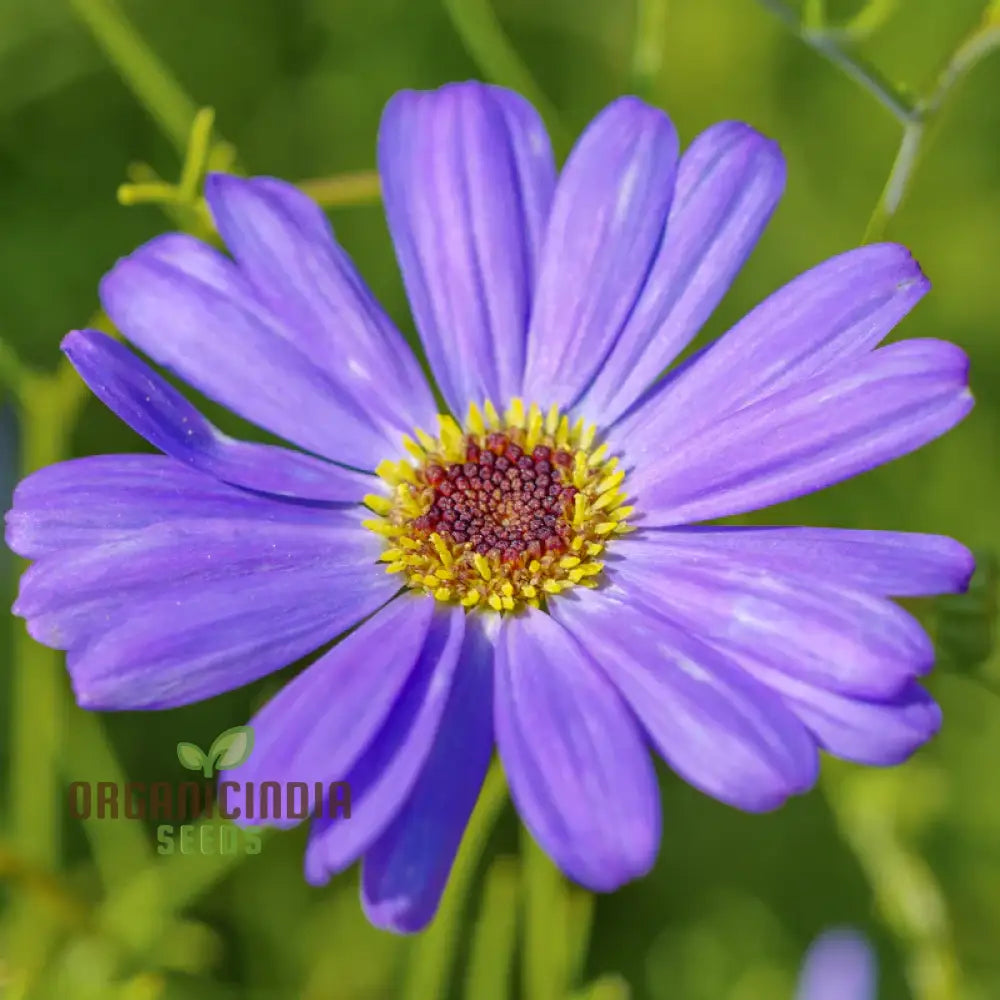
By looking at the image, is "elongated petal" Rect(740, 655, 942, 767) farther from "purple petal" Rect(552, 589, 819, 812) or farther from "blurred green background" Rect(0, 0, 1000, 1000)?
"blurred green background" Rect(0, 0, 1000, 1000)

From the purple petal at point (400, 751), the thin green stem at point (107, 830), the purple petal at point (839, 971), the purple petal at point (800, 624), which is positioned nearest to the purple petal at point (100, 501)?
the purple petal at point (400, 751)

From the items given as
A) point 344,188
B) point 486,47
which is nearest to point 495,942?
point 344,188

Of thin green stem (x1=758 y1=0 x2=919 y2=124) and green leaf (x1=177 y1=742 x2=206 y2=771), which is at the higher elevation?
thin green stem (x1=758 y1=0 x2=919 y2=124)

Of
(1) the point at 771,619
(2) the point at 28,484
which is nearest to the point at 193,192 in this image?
(2) the point at 28,484

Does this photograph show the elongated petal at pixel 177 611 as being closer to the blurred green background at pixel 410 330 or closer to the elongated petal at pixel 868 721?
Answer: the blurred green background at pixel 410 330

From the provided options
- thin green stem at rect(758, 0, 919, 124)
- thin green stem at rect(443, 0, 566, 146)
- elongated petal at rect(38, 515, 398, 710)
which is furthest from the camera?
thin green stem at rect(443, 0, 566, 146)

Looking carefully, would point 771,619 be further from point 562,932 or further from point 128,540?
point 128,540

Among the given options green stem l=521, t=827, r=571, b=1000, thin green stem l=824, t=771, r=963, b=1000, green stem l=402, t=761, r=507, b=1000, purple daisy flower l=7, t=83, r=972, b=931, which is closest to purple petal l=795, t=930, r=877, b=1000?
thin green stem l=824, t=771, r=963, b=1000
